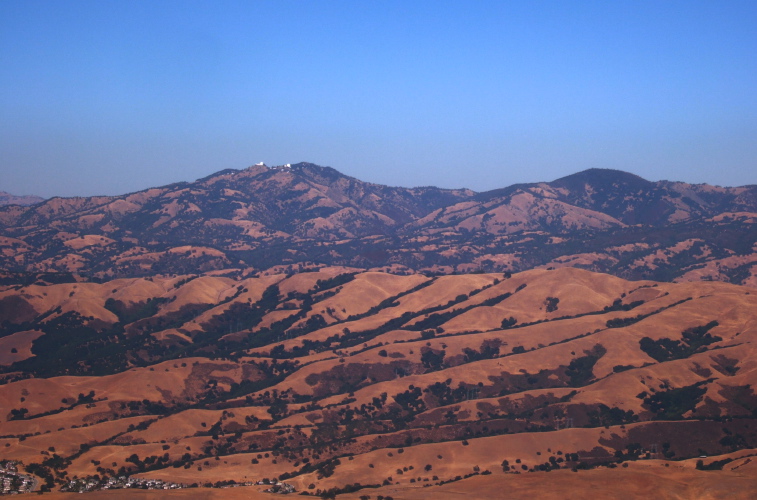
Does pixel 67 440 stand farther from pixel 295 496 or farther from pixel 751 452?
pixel 751 452

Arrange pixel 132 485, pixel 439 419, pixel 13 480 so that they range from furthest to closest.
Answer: pixel 439 419 → pixel 132 485 → pixel 13 480

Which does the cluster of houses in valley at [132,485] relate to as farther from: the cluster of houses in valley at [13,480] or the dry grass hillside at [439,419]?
the cluster of houses in valley at [13,480]

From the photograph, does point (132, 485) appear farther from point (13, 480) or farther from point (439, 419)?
point (439, 419)

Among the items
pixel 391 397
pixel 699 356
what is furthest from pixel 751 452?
pixel 391 397

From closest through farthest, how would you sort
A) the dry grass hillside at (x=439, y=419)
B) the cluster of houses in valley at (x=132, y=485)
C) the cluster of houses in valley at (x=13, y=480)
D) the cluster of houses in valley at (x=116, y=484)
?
the cluster of houses in valley at (x=13, y=480) → the cluster of houses in valley at (x=116, y=484) → the cluster of houses in valley at (x=132, y=485) → the dry grass hillside at (x=439, y=419)

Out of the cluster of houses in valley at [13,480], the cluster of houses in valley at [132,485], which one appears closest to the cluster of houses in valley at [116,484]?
the cluster of houses in valley at [132,485]

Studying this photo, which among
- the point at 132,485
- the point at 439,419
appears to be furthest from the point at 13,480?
the point at 439,419

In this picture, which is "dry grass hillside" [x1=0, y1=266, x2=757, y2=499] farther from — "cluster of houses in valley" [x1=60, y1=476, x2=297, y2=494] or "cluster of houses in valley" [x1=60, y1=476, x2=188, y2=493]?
"cluster of houses in valley" [x1=60, y1=476, x2=188, y2=493]

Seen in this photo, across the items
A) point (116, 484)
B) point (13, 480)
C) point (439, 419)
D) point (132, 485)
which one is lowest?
point (439, 419)

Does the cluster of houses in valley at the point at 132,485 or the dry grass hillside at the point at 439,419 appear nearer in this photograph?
the cluster of houses in valley at the point at 132,485

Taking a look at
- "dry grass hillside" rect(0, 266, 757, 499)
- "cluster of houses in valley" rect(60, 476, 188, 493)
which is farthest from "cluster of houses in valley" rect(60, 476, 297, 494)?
"dry grass hillside" rect(0, 266, 757, 499)
